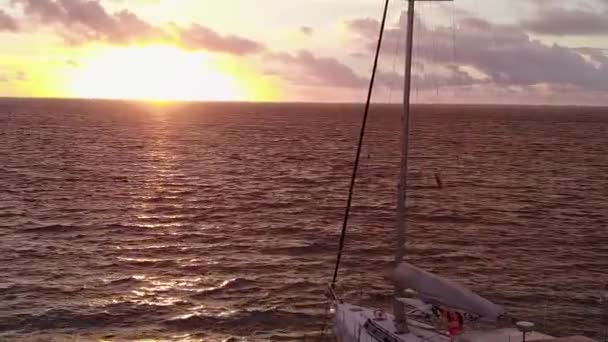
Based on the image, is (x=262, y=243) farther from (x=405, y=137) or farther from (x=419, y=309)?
(x=405, y=137)

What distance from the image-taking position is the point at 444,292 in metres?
21.2

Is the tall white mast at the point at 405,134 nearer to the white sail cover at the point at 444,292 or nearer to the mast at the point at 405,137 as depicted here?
the mast at the point at 405,137

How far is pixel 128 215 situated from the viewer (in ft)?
186

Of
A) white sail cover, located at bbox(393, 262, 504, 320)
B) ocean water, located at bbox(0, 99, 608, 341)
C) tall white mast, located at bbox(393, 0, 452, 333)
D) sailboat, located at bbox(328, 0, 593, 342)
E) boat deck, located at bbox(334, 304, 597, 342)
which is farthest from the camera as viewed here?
ocean water, located at bbox(0, 99, 608, 341)

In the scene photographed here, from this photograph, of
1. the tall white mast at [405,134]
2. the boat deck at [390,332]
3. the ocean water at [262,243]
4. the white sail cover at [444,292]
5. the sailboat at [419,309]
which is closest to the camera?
the white sail cover at [444,292]

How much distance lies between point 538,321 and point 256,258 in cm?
1813

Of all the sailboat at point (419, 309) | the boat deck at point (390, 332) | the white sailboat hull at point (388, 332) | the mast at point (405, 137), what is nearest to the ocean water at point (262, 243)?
the white sailboat hull at point (388, 332)

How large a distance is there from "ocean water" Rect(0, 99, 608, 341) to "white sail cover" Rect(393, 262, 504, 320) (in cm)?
877

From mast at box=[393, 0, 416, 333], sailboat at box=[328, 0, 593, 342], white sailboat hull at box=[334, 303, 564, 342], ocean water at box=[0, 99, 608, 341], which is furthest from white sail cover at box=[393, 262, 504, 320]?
ocean water at box=[0, 99, 608, 341]

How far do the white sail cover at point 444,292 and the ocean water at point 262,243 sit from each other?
877 centimetres

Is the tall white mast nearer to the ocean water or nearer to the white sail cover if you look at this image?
the white sail cover

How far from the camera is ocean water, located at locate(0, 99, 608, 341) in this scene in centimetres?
3206

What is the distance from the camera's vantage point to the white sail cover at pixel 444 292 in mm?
20156

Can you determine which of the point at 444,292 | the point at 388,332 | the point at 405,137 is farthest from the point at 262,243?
the point at 444,292
